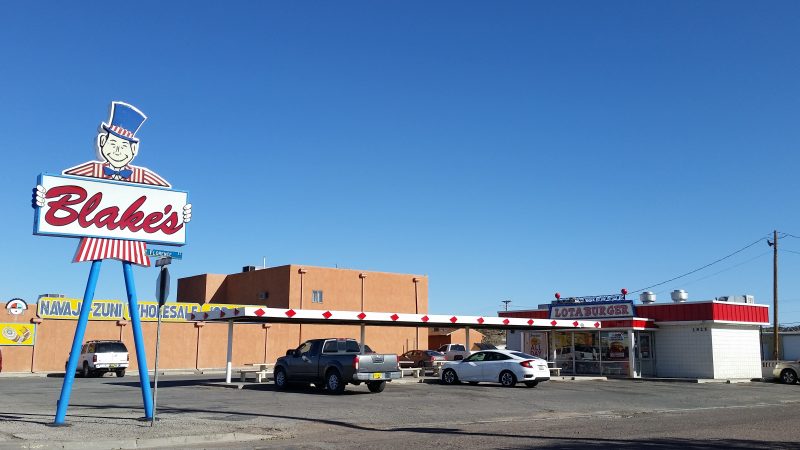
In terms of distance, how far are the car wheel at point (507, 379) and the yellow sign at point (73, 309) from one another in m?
22.0

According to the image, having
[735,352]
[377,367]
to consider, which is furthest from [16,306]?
[735,352]

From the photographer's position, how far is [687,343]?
37.9m

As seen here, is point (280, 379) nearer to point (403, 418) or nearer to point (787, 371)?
point (403, 418)

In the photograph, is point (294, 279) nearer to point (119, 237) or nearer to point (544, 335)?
point (544, 335)

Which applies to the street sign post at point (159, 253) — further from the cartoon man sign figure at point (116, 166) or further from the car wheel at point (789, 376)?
the car wheel at point (789, 376)

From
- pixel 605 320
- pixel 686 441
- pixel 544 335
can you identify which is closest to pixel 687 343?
pixel 605 320

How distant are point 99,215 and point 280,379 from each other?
472 inches

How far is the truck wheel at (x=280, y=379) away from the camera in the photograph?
1003 inches

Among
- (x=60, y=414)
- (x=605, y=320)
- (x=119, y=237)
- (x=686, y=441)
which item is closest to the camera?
(x=686, y=441)

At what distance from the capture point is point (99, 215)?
15023 mm

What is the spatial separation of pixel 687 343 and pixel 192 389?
24.4 metres

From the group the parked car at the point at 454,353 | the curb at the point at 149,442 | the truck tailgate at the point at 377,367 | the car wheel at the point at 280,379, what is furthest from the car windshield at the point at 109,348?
the curb at the point at 149,442

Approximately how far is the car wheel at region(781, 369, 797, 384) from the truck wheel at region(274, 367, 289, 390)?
2459 centimetres

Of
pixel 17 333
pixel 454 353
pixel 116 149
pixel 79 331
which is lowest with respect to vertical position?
pixel 454 353
